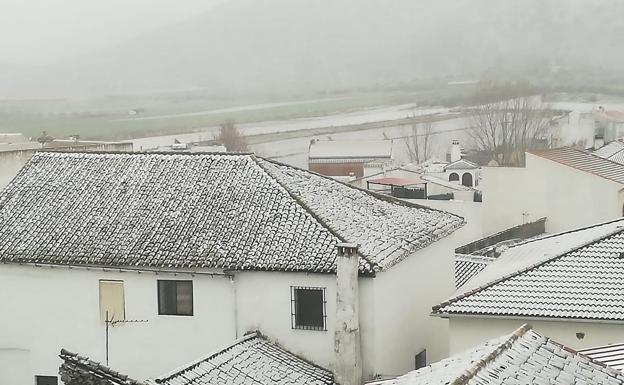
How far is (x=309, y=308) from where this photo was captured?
16.7 metres

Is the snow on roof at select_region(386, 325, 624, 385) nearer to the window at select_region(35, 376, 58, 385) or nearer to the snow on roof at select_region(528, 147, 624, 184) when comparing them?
the window at select_region(35, 376, 58, 385)

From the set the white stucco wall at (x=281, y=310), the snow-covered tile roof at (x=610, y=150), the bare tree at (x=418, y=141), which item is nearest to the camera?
the white stucco wall at (x=281, y=310)

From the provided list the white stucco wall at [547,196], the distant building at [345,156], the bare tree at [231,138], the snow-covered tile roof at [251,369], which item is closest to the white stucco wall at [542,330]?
the snow-covered tile roof at [251,369]

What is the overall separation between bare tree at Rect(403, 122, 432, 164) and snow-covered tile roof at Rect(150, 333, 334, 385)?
56.9m

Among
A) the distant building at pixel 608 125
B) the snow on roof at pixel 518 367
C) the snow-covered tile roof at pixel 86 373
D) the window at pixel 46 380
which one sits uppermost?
the distant building at pixel 608 125

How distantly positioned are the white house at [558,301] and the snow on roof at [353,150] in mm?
44132

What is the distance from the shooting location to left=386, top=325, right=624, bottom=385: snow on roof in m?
9.49

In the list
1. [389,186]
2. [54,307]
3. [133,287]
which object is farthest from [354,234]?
[389,186]

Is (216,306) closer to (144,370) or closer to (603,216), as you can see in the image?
(144,370)

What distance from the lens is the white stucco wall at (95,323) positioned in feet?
56.6

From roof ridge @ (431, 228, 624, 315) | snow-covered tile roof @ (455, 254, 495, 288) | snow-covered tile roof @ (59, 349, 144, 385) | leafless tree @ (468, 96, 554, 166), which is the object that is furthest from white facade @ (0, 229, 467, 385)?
leafless tree @ (468, 96, 554, 166)

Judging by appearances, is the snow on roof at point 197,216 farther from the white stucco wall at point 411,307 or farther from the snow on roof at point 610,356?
the snow on roof at point 610,356

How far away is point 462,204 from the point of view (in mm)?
32312

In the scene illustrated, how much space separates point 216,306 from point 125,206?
118 inches
